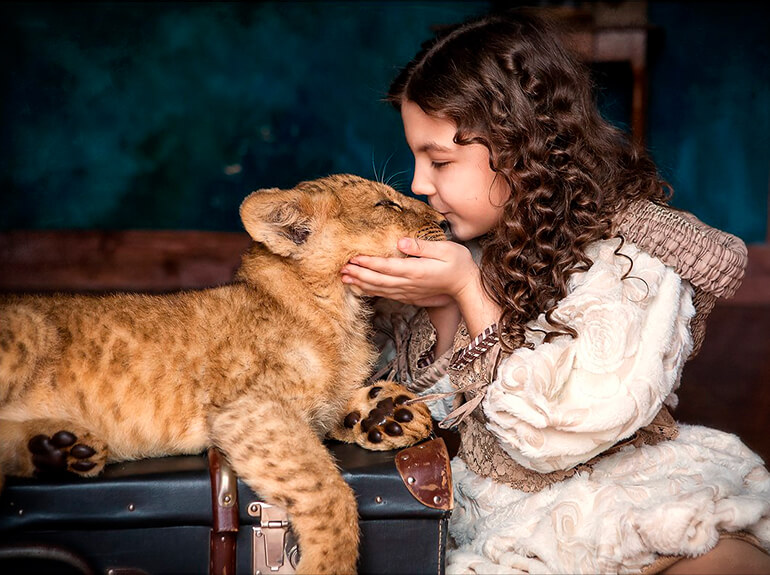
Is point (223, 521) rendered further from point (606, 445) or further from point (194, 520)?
point (606, 445)

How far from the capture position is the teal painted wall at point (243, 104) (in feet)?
17.0

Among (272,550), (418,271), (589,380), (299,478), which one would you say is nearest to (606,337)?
(589,380)

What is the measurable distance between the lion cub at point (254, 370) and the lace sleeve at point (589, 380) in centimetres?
22

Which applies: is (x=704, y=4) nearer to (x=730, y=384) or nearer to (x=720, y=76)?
(x=720, y=76)

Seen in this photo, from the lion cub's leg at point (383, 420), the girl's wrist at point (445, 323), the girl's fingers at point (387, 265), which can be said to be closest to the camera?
the lion cub's leg at point (383, 420)

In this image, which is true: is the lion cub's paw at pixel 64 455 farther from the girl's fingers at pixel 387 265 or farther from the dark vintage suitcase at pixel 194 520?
the girl's fingers at pixel 387 265

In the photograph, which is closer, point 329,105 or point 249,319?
point 249,319

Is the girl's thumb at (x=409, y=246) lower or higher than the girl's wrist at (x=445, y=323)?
higher

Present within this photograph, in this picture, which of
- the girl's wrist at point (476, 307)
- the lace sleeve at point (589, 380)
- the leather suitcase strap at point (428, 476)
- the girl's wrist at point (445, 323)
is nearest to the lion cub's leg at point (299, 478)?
Result: the leather suitcase strap at point (428, 476)

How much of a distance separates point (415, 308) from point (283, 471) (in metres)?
0.85

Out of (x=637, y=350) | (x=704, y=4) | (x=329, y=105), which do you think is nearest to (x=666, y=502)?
(x=637, y=350)

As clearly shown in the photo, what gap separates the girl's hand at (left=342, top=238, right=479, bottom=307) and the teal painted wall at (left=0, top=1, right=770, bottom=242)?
3301 millimetres

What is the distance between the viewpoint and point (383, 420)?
1.80 metres

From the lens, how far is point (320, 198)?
196cm
